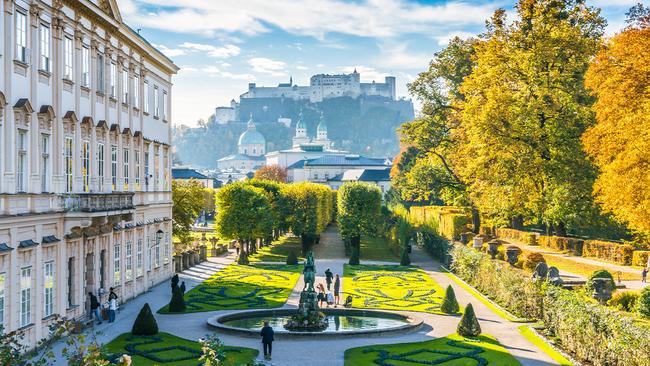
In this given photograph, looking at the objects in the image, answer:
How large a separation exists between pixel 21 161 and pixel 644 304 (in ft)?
73.8

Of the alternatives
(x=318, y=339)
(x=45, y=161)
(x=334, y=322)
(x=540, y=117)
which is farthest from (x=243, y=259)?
(x=45, y=161)

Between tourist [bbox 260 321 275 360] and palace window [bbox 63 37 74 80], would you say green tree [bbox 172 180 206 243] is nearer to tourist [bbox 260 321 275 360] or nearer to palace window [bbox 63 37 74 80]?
palace window [bbox 63 37 74 80]

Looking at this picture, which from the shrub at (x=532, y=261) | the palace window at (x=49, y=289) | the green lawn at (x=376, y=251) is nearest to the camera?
the palace window at (x=49, y=289)

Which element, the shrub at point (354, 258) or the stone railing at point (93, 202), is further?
the shrub at point (354, 258)

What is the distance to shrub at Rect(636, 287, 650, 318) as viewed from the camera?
29.9 metres

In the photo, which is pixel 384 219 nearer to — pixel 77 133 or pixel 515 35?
pixel 515 35

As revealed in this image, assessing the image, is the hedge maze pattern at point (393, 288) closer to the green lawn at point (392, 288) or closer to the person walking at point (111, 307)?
the green lawn at point (392, 288)

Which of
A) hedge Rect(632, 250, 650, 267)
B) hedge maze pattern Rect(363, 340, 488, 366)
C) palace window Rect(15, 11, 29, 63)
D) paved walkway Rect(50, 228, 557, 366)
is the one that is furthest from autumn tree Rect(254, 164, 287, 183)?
palace window Rect(15, 11, 29, 63)

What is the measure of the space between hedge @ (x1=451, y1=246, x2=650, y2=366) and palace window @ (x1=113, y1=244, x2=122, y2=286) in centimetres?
1845

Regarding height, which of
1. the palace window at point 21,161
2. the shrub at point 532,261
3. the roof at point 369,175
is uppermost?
the roof at point 369,175

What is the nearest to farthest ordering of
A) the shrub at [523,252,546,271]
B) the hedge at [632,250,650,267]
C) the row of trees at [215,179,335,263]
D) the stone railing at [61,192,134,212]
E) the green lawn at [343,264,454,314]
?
the stone railing at [61,192,134,212] < the green lawn at [343,264,454,314] < the hedge at [632,250,650,267] < the shrub at [523,252,546,271] < the row of trees at [215,179,335,263]

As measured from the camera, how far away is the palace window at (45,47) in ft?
93.2

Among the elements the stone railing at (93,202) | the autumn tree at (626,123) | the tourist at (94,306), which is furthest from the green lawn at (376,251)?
the tourist at (94,306)

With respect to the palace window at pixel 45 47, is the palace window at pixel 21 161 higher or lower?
lower
